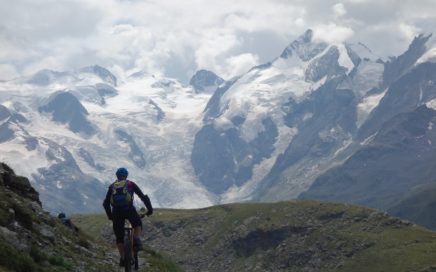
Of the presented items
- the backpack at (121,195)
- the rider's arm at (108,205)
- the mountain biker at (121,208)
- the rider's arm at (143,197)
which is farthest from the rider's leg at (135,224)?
the rider's arm at (108,205)

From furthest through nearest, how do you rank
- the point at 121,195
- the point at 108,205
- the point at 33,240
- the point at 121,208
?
the point at 108,205
the point at 121,195
the point at 121,208
the point at 33,240

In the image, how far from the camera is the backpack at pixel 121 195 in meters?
29.9

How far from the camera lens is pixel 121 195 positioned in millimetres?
29969

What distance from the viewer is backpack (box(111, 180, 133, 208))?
2986cm

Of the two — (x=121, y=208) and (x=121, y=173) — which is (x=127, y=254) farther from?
(x=121, y=173)

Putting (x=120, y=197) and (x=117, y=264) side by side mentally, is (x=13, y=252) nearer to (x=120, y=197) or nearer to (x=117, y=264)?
(x=120, y=197)

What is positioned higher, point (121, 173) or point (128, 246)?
point (121, 173)

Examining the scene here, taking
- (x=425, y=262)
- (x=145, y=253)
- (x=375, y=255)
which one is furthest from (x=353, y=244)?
(x=145, y=253)

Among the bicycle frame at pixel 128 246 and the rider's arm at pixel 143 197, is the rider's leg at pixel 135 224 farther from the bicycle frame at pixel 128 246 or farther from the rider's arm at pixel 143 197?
the rider's arm at pixel 143 197

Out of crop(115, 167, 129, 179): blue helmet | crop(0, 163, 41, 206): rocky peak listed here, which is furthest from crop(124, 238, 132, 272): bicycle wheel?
crop(0, 163, 41, 206): rocky peak

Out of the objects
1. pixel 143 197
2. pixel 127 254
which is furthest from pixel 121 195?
pixel 127 254

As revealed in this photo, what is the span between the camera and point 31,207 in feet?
120

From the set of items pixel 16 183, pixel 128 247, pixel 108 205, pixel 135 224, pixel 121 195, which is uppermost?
pixel 16 183

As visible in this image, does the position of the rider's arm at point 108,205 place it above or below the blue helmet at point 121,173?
below
